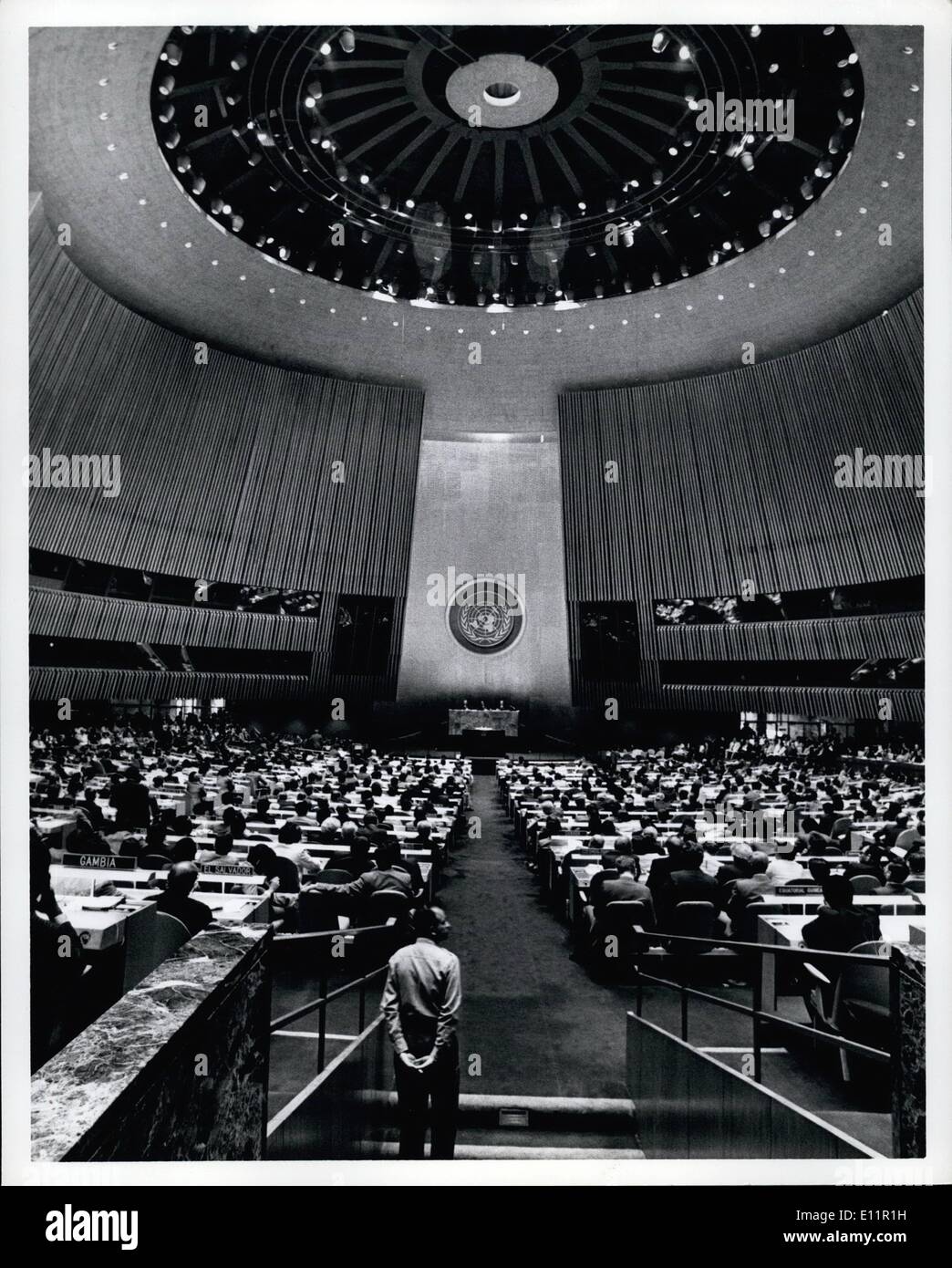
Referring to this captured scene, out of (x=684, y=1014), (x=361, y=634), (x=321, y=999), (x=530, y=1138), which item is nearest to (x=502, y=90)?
(x=361, y=634)

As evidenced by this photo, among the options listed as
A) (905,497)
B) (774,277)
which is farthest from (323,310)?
(905,497)

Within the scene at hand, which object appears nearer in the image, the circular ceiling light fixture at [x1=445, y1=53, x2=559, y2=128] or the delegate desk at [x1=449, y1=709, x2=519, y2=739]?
the circular ceiling light fixture at [x1=445, y1=53, x2=559, y2=128]

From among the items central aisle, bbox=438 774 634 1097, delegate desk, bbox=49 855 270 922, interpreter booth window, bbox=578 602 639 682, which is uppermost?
interpreter booth window, bbox=578 602 639 682

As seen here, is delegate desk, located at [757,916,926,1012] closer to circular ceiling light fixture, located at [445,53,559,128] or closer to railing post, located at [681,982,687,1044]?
railing post, located at [681,982,687,1044]

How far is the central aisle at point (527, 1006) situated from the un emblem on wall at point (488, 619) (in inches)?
780

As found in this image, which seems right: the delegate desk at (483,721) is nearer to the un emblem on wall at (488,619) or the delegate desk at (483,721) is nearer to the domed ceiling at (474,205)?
the un emblem on wall at (488,619)

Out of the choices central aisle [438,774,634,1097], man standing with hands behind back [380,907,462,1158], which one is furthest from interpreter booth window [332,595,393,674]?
man standing with hands behind back [380,907,462,1158]

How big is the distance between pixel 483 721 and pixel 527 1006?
2002cm

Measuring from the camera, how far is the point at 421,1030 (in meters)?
3.75

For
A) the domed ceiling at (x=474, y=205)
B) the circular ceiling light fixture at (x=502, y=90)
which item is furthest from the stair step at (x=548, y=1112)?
the circular ceiling light fixture at (x=502, y=90)

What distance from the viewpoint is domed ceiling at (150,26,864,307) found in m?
13.6

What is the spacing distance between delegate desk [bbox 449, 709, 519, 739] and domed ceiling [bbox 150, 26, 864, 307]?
12061 millimetres
